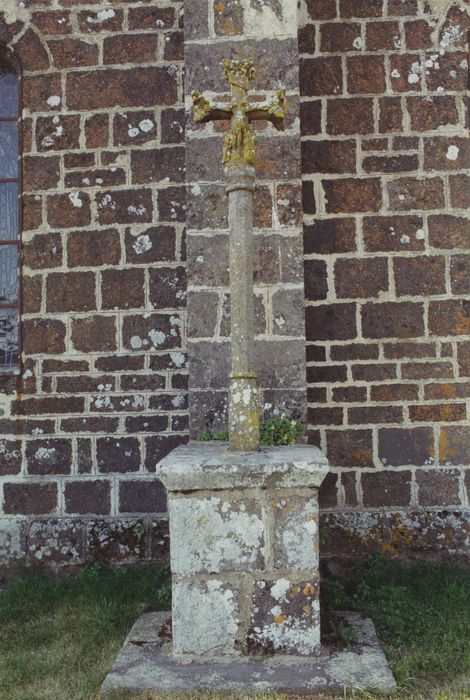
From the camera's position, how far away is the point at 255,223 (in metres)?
3.36

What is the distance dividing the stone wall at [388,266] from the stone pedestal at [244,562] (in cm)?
144

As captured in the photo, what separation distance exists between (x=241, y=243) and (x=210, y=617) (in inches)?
62.8

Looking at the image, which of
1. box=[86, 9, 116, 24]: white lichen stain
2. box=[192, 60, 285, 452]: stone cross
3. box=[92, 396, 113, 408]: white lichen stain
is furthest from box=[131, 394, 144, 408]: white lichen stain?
box=[86, 9, 116, 24]: white lichen stain

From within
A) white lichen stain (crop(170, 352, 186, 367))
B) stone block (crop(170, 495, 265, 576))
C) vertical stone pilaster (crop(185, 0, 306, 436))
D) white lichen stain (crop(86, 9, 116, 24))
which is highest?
white lichen stain (crop(86, 9, 116, 24))

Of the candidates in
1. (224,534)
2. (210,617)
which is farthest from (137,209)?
(210,617)

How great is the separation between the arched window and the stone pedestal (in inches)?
89.0

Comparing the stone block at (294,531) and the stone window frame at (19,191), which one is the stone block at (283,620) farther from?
the stone window frame at (19,191)

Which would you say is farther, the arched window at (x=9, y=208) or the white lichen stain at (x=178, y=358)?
the arched window at (x=9, y=208)

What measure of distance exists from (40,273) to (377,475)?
263 centimetres

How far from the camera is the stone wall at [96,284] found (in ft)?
13.3

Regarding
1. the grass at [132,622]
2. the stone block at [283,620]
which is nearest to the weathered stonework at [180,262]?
the grass at [132,622]

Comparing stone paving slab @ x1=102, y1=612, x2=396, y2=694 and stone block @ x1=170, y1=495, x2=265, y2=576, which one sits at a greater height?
stone block @ x1=170, y1=495, x2=265, y2=576

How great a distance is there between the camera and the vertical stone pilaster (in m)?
3.26

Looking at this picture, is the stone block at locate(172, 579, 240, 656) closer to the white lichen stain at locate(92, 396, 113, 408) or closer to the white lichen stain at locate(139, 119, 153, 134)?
the white lichen stain at locate(92, 396, 113, 408)
